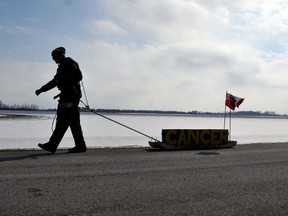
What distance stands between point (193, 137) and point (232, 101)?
15.8 feet

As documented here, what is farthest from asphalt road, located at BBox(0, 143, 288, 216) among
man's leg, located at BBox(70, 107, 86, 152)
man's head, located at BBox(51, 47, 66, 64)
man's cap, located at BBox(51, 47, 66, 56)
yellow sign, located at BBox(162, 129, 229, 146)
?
yellow sign, located at BBox(162, 129, 229, 146)

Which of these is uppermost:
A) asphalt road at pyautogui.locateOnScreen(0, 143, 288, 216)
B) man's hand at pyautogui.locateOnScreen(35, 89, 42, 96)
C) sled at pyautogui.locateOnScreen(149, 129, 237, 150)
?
man's hand at pyautogui.locateOnScreen(35, 89, 42, 96)

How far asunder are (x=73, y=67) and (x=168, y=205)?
15.9ft

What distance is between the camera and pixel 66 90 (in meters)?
8.40

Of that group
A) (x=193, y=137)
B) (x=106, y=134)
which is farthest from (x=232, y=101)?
(x=106, y=134)

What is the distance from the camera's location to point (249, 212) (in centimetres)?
417

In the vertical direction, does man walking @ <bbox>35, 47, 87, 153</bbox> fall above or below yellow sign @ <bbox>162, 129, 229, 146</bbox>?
above

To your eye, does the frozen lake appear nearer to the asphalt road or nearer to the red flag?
the red flag

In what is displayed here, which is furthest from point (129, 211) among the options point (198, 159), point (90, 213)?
point (198, 159)

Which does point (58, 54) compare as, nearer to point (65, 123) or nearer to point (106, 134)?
point (65, 123)

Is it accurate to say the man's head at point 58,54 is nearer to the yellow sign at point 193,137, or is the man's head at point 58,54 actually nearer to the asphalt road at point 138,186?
the asphalt road at point 138,186

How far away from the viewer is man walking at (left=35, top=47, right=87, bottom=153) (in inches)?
327

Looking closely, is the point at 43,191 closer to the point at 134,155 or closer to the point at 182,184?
the point at 182,184

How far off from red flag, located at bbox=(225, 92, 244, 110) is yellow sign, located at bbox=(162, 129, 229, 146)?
3.65 meters
